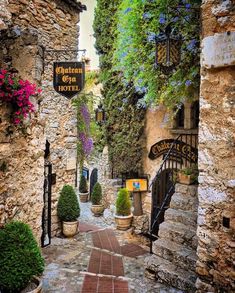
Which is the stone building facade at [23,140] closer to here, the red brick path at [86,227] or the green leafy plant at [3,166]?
the green leafy plant at [3,166]

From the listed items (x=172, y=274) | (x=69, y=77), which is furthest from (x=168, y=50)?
(x=172, y=274)

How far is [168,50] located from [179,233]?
304cm

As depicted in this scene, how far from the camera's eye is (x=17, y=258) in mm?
3344

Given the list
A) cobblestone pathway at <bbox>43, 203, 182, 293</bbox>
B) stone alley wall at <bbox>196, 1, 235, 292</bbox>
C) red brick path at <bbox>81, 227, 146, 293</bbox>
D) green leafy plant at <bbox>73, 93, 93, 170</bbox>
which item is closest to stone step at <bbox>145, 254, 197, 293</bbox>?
cobblestone pathway at <bbox>43, 203, 182, 293</bbox>

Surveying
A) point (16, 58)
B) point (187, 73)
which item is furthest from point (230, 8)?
point (16, 58)

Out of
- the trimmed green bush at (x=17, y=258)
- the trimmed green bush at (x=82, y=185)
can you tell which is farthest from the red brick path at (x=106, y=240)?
the trimmed green bush at (x=82, y=185)

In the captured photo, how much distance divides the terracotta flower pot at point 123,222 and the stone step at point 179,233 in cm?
331

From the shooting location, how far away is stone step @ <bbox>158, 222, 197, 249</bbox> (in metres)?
4.91

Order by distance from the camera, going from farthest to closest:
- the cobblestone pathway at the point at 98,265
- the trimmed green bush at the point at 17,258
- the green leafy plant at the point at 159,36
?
the green leafy plant at the point at 159,36
the cobblestone pathway at the point at 98,265
the trimmed green bush at the point at 17,258

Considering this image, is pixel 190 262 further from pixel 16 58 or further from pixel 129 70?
pixel 129 70

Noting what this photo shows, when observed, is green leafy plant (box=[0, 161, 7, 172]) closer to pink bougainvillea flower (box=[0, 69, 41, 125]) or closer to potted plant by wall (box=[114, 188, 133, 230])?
pink bougainvillea flower (box=[0, 69, 41, 125])

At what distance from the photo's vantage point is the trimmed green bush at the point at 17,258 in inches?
130

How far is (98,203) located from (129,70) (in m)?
6.73

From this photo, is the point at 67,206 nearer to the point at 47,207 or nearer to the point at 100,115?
the point at 47,207
